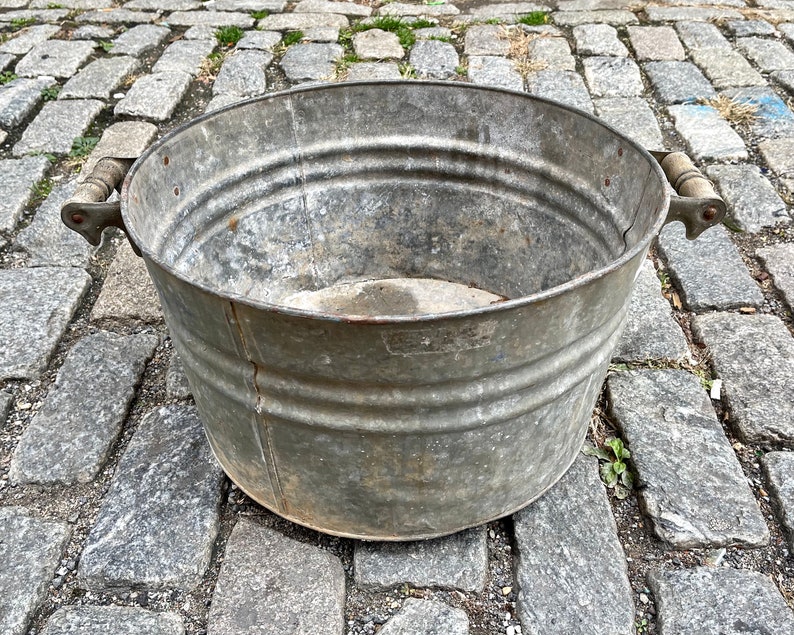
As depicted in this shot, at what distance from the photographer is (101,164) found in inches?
57.1

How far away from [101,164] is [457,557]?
113 centimetres

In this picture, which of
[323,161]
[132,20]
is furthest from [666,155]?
[132,20]

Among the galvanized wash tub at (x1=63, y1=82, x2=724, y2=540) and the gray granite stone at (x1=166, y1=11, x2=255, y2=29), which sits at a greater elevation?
the galvanized wash tub at (x1=63, y1=82, x2=724, y2=540)

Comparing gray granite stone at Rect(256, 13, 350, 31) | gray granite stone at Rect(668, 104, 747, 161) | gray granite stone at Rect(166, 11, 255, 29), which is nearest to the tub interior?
gray granite stone at Rect(668, 104, 747, 161)

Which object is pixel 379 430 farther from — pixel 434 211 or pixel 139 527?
pixel 434 211

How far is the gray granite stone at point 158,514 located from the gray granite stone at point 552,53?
261 centimetres

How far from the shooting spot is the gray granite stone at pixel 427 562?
144cm

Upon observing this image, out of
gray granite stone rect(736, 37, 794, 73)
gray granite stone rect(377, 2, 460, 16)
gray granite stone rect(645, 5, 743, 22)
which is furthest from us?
gray granite stone rect(377, 2, 460, 16)

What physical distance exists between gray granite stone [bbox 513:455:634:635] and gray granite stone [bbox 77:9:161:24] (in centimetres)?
363

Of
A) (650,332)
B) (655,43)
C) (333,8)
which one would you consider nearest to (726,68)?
(655,43)

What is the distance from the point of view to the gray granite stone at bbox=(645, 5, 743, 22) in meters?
3.87

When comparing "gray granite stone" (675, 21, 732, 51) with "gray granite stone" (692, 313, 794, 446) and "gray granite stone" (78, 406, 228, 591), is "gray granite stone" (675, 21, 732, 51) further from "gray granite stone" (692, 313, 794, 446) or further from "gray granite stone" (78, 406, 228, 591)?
"gray granite stone" (78, 406, 228, 591)

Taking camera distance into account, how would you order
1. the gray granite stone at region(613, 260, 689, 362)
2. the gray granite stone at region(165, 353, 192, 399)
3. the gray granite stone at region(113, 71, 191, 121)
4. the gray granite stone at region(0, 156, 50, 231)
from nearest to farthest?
the gray granite stone at region(165, 353, 192, 399) → the gray granite stone at region(613, 260, 689, 362) → the gray granite stone at region(0, 156, 50, 231) → the gray granite stone at region(113, 71, 191, 121)

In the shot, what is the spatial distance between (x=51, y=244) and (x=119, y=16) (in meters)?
2.19
